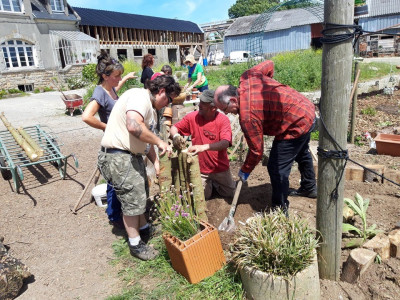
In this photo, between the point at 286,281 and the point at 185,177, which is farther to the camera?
the point at 185,177

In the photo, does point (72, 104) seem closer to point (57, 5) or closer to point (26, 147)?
point (26, 147)

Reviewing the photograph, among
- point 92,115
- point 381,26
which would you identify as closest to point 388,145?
point 92,115

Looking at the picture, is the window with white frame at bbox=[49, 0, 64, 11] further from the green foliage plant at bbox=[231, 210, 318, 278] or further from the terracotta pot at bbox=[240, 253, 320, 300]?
the terracotta pot at bbox=[240, 253, 320, 300]

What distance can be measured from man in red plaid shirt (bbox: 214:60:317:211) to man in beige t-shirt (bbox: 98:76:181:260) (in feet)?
1.91

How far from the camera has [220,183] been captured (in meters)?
3.80

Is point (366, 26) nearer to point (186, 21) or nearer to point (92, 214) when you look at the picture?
point (186, 21)

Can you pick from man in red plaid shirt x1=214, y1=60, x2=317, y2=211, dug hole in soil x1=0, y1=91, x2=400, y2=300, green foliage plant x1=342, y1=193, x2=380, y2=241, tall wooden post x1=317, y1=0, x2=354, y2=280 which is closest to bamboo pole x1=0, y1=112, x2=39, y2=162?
dug hole in soil x1=0, y1=91, x2=400, y2=300

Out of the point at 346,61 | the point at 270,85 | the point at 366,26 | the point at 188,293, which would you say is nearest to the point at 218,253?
the point at 188,293

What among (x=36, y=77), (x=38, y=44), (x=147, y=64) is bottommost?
(x=147, y=64)

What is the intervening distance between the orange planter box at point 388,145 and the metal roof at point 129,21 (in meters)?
24.8

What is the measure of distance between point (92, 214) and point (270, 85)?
9.25 ft

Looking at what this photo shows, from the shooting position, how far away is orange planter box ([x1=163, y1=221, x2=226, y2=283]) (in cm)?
253

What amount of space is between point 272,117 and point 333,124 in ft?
3.03

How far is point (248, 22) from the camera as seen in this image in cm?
3738
